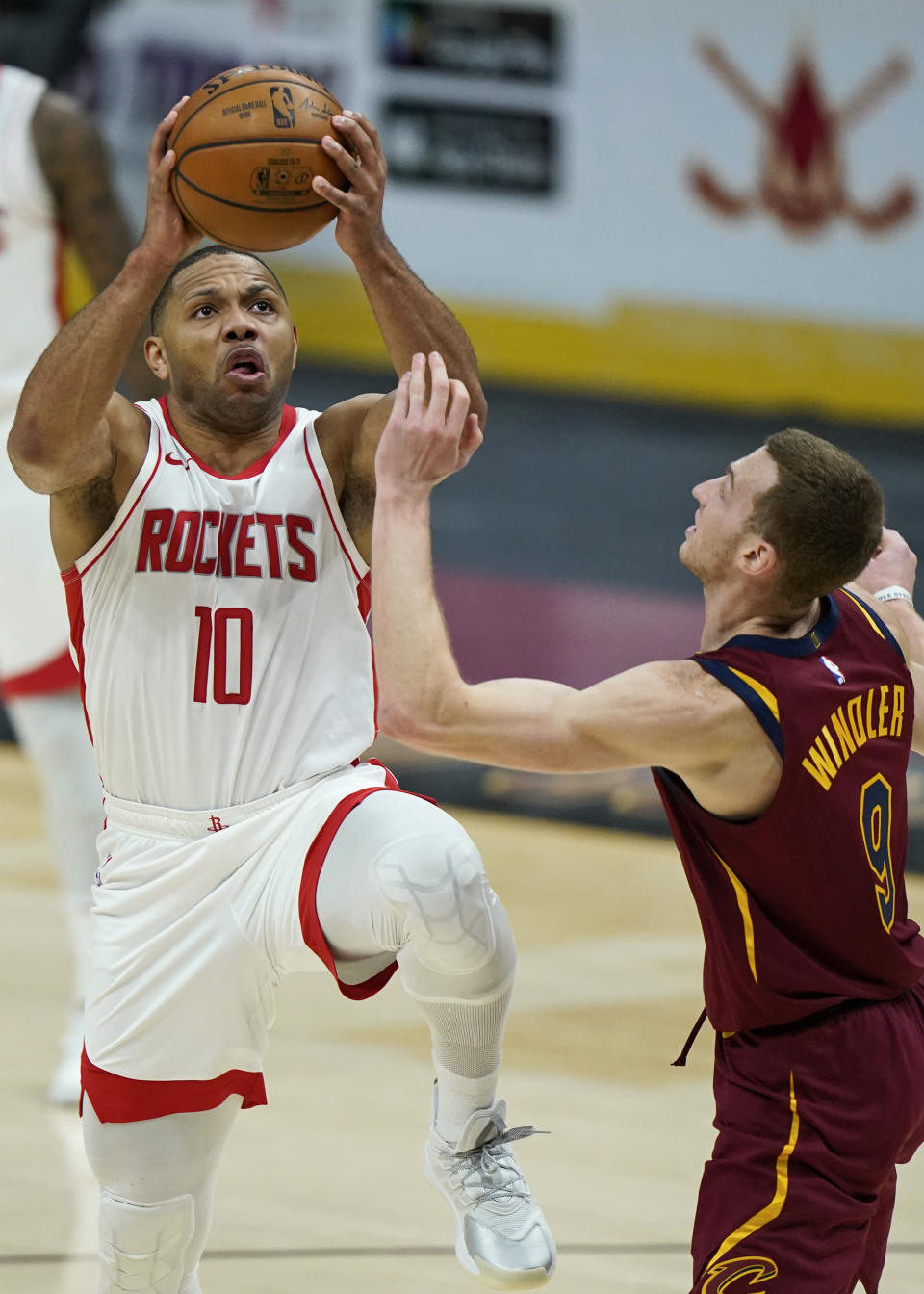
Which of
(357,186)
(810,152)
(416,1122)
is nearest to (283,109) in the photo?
(357,186)

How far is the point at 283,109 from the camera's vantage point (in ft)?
12.2

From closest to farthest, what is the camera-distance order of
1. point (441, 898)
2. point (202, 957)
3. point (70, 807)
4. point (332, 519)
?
point (441, 898) → point (202, 957) → point (332, 519) → point (70, 807)

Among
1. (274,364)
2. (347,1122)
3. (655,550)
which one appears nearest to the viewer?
(274,364)

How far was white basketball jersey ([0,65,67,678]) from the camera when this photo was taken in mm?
5656

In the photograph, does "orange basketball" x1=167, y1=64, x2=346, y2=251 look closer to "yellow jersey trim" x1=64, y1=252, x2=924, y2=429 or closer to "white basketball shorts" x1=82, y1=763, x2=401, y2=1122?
"white basketball shorts" x1=82, y1=763, x2=401, y2=1122

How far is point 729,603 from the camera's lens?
3.60 meters

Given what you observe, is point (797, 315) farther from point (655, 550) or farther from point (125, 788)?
point (125, 788)

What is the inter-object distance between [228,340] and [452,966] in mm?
1265

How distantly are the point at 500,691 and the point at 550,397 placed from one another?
13626 mm

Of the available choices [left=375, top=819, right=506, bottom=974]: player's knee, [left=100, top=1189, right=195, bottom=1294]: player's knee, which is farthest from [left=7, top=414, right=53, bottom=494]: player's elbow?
[left=100, top=1189, right=195, bottom=1294]: player's knee

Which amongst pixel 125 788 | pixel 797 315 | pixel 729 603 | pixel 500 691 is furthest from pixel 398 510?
pixel 797 315

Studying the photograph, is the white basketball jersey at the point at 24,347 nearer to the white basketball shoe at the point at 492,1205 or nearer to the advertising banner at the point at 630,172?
the white basketball shoe at the point at 492,1205

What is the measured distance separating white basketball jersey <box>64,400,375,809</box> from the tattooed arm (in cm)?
187

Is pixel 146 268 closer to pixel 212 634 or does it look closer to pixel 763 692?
pixel 212 634
